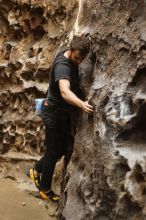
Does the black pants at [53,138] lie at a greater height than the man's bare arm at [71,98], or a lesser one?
lesser

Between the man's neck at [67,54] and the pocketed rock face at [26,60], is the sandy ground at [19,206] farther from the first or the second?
the man's neck at [67,54]

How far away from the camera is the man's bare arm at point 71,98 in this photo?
3282mm

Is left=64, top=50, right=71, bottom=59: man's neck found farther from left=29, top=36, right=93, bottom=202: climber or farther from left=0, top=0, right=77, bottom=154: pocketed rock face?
left=0, top=0, right=77, bottom=154: pocketed rock face

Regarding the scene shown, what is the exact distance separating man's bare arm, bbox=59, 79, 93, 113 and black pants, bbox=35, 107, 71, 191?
0.45 meters

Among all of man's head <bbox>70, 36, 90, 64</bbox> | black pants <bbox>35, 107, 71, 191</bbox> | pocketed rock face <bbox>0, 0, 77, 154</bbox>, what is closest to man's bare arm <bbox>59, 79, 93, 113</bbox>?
man's head <bbox>70, 36, 90, 64</bbox>

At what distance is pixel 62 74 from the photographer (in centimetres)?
354

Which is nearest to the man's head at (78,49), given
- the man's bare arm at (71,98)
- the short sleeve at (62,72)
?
the short sleeve at (62,72)

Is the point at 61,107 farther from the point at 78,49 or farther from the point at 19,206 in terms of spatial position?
the point at 19,206

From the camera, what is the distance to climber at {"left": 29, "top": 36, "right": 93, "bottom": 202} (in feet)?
11.5

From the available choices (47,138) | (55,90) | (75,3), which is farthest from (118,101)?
(75,3)

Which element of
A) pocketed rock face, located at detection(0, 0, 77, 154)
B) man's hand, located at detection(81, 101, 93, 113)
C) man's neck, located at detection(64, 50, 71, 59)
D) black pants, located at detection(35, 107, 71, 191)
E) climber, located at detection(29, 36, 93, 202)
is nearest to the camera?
man's hand, located at detection(81, 101, 93, 113)

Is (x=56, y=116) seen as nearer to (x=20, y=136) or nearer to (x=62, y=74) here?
(x=62, y=74)

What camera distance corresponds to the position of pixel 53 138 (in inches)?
156

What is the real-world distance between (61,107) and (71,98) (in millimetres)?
483
